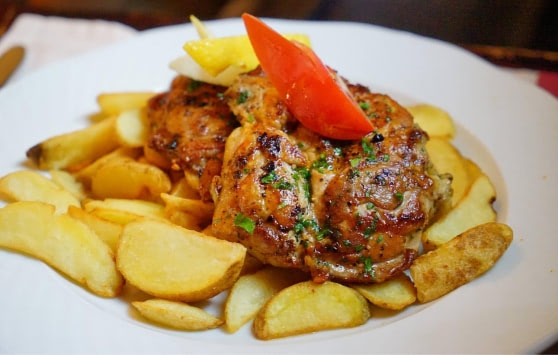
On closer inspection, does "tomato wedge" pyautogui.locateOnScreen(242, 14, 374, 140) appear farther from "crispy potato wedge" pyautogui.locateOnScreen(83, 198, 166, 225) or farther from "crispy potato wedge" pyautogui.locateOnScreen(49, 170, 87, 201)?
"crispy potato wedge" pyautogui.locateOnScreen(49, 170, 87, 201)

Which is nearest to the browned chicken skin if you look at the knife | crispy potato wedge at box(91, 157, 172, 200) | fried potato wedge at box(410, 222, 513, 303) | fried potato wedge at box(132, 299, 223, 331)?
fried potato wedge at box(410, 222, 513, 303)

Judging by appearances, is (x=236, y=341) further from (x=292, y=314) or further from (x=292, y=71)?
(x=292, y=71)

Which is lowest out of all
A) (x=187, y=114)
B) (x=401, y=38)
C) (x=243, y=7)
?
(x=243, y=7)

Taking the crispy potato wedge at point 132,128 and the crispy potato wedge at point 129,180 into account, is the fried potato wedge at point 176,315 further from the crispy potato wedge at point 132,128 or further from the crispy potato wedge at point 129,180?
the crispy potato wedge at point 132,128

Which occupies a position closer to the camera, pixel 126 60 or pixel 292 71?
pixel 292 71

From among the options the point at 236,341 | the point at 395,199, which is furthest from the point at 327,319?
the point at 395,199

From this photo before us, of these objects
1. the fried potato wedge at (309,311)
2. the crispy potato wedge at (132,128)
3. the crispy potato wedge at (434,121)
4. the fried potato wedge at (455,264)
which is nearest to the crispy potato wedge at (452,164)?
the crispy potato wedge at (434,121)
